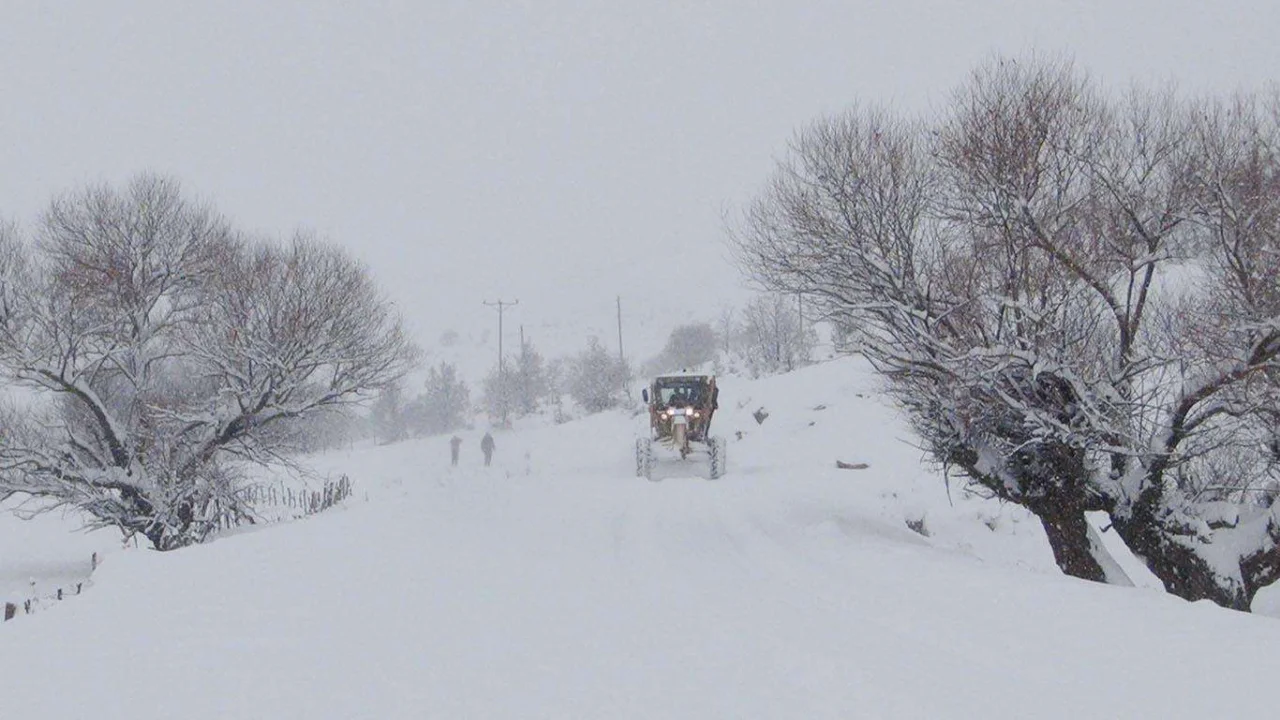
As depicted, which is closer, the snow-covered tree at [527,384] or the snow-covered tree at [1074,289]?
the snow-covered tree at [1074,289]

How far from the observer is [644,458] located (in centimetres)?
1923

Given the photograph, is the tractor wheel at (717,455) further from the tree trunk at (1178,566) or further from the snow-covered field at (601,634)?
the tree trunk at (1178,566)

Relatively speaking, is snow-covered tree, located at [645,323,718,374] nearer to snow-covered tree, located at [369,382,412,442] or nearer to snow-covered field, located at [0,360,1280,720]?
snow-covered tree, located at [369,382,412,442]

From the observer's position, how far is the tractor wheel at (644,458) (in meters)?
19.1

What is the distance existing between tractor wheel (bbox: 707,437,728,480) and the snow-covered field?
10.2 meters

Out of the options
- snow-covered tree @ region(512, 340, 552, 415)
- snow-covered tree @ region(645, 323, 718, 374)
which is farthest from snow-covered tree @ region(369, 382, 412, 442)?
snow-covered tree @ region(645, 323, 718, 374)

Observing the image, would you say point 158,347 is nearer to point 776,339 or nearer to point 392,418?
point 776,339

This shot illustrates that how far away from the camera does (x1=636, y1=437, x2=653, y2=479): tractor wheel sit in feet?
62.7

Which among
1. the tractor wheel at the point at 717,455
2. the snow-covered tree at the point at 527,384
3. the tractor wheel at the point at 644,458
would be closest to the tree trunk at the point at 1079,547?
the tractor wheel at the point at 717,455

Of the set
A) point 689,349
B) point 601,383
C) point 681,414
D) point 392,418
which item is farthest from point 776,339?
point 392,418

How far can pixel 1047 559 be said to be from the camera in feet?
46.8

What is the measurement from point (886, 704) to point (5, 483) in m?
16.8

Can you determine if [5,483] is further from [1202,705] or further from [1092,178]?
[1092,178]

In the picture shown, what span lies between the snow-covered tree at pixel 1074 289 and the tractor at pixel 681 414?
10.7 metres
